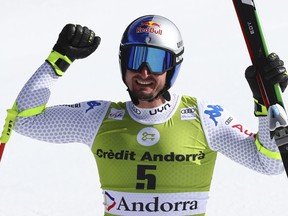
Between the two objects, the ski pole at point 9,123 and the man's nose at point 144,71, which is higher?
the man's nose at point 144,71

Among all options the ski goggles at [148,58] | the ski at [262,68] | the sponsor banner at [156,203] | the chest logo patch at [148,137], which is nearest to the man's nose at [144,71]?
the ski goggles at [148,58]

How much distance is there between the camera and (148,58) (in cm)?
581

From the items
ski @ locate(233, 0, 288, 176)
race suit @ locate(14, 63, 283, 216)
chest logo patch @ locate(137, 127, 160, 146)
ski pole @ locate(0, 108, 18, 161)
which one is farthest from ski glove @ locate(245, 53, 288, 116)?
ski pole @ locate(0, 108, 18, 161)

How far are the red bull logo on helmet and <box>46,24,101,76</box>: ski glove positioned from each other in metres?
0.36

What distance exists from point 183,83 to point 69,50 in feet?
26.0

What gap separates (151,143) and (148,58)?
1.95ft

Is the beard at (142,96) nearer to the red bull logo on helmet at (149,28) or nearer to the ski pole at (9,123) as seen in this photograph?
the red bull logo on helmet at (149,28)

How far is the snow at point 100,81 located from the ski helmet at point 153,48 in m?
4.13

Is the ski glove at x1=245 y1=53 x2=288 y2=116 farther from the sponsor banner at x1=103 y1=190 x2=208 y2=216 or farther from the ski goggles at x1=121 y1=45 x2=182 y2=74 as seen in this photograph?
the sponsor banner at x1=103 y1=190 x2=208 y2=216

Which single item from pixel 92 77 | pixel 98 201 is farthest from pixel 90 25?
pixel 98 201

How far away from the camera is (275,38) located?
16.1m

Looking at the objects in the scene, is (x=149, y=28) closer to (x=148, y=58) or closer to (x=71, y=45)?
(x=148, y=58)

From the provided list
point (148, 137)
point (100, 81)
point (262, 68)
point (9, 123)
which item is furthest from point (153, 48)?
point (100, 81)

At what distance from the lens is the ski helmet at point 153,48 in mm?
5820
